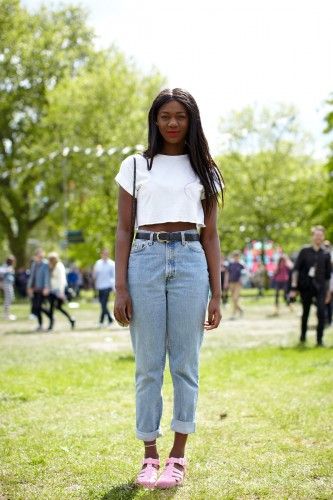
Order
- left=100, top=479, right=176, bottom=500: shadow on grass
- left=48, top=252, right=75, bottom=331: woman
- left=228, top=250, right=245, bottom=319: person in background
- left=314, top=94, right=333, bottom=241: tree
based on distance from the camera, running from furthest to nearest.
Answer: left=314, top=94, right=333, bottom=241: tree, left=228, top=250, right=245, bottom=319: person in background, left=48, top=252, right=75, bottom=331: woman, left=100, top=479, right=176, bottom=500: shadow on grass

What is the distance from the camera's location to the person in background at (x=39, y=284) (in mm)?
20000

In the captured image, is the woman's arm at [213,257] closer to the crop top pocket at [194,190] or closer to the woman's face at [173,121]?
A: the crop top pocket at [194,190]

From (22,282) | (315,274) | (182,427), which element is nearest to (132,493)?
(182,427)

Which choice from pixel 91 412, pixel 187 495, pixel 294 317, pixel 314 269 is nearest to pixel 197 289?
pixel 187 495

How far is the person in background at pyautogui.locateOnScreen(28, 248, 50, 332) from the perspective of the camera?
20000 millimetres

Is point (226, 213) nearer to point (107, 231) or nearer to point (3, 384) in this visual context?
point (107, 231)

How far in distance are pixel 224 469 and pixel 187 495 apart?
0.64 metres

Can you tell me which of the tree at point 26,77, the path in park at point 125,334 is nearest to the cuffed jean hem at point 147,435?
the path in park at point 125,334

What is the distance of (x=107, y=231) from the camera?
45.3 metres

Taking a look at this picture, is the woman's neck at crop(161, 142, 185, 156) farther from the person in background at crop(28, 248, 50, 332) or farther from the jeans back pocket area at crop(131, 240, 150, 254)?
the person in background at crop(28, 248, 50, 332)

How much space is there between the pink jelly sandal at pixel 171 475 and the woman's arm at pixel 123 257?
855mm

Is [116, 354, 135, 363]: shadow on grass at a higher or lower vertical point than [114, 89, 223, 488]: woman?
lower

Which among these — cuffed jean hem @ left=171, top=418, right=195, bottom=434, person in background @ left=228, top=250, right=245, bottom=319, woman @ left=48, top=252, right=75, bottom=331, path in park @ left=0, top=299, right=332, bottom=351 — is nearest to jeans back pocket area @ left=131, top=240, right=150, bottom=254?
cuffed jean hem @ left=171, top=418, right=195, bottom=434

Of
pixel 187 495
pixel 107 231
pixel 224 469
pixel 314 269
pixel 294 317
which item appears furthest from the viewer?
pixel 107 231
